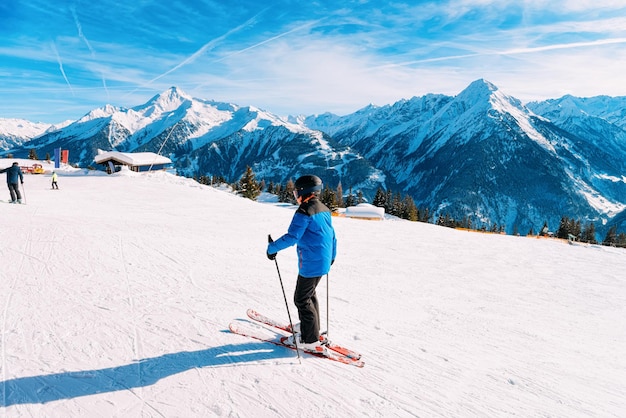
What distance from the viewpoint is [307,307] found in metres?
4.91

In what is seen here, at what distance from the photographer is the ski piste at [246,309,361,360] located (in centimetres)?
504

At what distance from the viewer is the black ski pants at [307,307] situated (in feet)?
15.7

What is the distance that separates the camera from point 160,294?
7.05m

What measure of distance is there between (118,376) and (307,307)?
2.47 metres

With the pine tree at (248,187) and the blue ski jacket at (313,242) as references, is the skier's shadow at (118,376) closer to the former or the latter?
the blue ski jacket at (313,242)

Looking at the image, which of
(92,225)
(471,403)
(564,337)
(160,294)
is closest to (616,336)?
(564,337)

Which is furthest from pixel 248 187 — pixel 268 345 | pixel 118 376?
pixel 118 376

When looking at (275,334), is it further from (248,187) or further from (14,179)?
(248,187)

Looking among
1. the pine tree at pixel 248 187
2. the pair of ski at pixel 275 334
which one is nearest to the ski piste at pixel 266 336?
the pair of ski at pixel 275 334

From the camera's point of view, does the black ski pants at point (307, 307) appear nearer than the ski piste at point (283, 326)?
Yes

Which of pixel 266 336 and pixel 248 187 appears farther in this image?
pixel 248 187

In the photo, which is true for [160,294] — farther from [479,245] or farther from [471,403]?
[479,245]

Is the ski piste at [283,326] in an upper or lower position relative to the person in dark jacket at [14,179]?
lower

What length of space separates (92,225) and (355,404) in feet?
40.6
